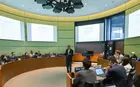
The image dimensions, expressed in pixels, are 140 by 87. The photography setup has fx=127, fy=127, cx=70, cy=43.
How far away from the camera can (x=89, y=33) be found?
11.2 metres

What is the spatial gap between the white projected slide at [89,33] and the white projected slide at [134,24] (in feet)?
11.1

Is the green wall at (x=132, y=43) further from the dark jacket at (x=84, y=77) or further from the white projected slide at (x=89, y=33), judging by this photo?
the dark jacket at (x=84, y=77)

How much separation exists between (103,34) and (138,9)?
162 inches

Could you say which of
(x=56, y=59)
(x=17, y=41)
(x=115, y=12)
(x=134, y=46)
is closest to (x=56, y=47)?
(x=56, y=59)

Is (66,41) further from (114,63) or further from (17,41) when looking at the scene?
(114,63)

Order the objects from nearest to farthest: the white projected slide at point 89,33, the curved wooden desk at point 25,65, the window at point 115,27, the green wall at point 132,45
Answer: the curved wooden desk at point 25,65 → the green wall at point 132,45 → the window at point 115,27 → the white projected slide at point 89,33

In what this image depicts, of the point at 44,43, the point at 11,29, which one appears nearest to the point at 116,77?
the point at 11,29

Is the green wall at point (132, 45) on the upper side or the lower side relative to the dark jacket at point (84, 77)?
upper

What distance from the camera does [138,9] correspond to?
670cm

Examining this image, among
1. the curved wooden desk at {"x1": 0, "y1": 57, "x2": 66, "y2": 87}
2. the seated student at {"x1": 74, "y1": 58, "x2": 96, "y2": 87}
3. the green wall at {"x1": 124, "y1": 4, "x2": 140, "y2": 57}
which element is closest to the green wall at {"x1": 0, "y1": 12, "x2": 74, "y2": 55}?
the curved wooden desk at {"x1": 0, "y1": 57, "x2": 66, "y2": 87}

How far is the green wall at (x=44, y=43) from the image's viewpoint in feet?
27.6

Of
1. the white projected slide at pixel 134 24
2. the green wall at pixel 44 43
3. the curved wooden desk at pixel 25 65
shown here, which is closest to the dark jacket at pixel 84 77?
the curved wooden desk at pixel 25 65

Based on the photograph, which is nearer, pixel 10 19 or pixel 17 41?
pixel 10 19

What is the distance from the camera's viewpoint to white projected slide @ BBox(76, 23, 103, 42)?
10.7m
